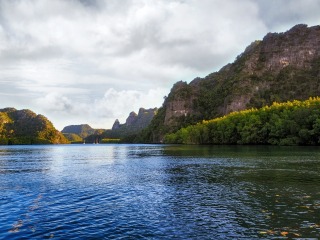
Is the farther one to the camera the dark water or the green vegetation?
the green vegetation

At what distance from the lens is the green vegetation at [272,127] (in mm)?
100375

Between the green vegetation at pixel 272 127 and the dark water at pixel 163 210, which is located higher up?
the green vegetation at pixel 272 127

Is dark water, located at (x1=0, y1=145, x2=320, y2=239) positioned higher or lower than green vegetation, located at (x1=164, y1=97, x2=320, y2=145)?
lower

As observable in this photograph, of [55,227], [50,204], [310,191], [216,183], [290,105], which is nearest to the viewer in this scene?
[55,227]

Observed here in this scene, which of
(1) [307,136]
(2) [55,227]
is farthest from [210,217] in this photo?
(1) [307,136]

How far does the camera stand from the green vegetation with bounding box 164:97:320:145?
100375mm

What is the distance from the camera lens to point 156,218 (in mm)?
14172

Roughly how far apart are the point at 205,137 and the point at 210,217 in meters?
163

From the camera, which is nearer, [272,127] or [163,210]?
[163,210]

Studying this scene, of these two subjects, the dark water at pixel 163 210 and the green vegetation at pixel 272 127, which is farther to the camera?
Answer: the green vegetation at pixel 272 127

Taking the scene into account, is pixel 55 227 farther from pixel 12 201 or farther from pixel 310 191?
pixel 310 191

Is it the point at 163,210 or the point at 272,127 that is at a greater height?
the point at 272,127

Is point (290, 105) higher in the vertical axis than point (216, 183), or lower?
higher

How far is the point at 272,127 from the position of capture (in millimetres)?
118062
